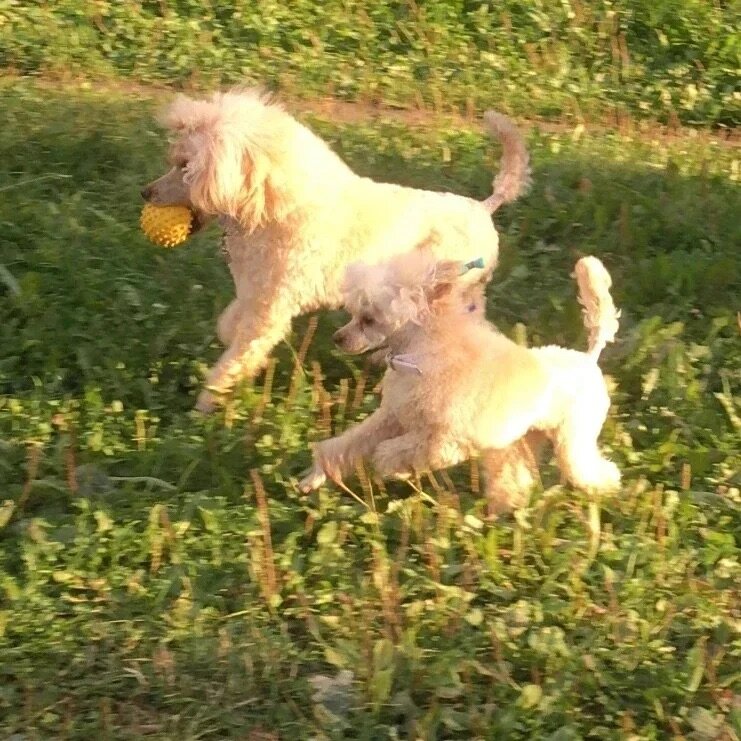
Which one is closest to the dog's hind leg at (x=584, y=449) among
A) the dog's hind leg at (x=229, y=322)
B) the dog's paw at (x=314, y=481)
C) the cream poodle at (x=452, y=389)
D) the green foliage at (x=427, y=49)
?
the cream poodle at (x=452, y=389)

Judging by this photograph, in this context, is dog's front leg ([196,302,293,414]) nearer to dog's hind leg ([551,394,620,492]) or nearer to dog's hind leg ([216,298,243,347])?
dog's hind leg ([216,298,243,347])

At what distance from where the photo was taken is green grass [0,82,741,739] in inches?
116

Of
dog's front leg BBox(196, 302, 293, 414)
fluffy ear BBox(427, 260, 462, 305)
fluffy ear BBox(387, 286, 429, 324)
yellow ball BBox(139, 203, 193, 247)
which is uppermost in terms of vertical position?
fluffy ear BBox(427, 260, 462, 305)

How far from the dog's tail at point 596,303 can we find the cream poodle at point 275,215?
395mm

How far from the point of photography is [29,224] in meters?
4.89

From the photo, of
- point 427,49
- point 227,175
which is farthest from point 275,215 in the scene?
point 427,49

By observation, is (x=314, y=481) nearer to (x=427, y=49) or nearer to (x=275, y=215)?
(x=275, y=215)

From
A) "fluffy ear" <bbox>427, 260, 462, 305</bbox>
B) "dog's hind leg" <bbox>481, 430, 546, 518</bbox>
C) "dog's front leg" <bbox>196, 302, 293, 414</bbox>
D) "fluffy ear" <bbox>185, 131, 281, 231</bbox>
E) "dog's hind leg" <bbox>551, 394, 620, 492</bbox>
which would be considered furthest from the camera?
"dog's front leg" <bbox>196, 302, 293, 414</bbox>

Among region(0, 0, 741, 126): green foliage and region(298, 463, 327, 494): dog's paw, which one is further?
region(0, 0, 741, 126): green foliage

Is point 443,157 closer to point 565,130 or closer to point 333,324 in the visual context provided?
point 565,130

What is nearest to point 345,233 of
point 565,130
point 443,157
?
point 443,157

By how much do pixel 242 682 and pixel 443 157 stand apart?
378 cm

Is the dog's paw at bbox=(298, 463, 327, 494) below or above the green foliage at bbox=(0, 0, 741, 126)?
below

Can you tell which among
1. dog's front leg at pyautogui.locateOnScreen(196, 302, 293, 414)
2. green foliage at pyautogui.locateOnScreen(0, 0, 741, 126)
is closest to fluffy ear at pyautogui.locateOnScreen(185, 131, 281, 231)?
dog's front leg at pyautogui.locateOnScreen(196, 302, 293, 414)
